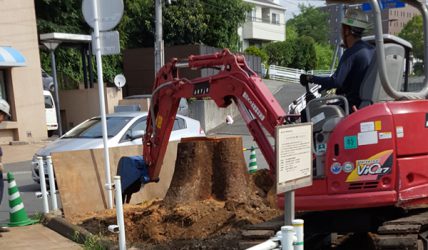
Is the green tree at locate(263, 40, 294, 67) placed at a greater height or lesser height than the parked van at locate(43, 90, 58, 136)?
greater

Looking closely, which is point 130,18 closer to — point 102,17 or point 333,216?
point 102,17

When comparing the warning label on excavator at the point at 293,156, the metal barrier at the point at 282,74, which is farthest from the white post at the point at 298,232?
the metal barrier at the point at 282,74

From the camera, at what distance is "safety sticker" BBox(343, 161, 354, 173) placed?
482cm

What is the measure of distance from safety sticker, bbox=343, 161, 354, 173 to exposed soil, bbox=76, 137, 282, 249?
177cm

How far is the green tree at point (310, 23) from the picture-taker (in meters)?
78.9

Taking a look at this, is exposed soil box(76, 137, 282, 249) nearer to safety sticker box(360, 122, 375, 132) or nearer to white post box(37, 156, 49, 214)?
A: white post box(37, 156, 49, 214)

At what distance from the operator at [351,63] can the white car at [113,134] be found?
6.14 metres

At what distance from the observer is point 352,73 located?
16.8 ft

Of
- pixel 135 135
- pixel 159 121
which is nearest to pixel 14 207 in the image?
pixel 159 121

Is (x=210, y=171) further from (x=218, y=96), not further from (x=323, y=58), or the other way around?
(x=323, y=58)

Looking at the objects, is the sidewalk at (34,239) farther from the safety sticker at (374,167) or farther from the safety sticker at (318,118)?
the safety sticker at (374,167)

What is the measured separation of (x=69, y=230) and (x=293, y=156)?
456 centimetres

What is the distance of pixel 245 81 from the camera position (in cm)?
Answer: 618

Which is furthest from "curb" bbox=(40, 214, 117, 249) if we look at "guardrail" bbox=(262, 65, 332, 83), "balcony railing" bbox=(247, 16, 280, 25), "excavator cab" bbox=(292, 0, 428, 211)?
"balcony railing" bbox=(247, 16, 280, 25)
